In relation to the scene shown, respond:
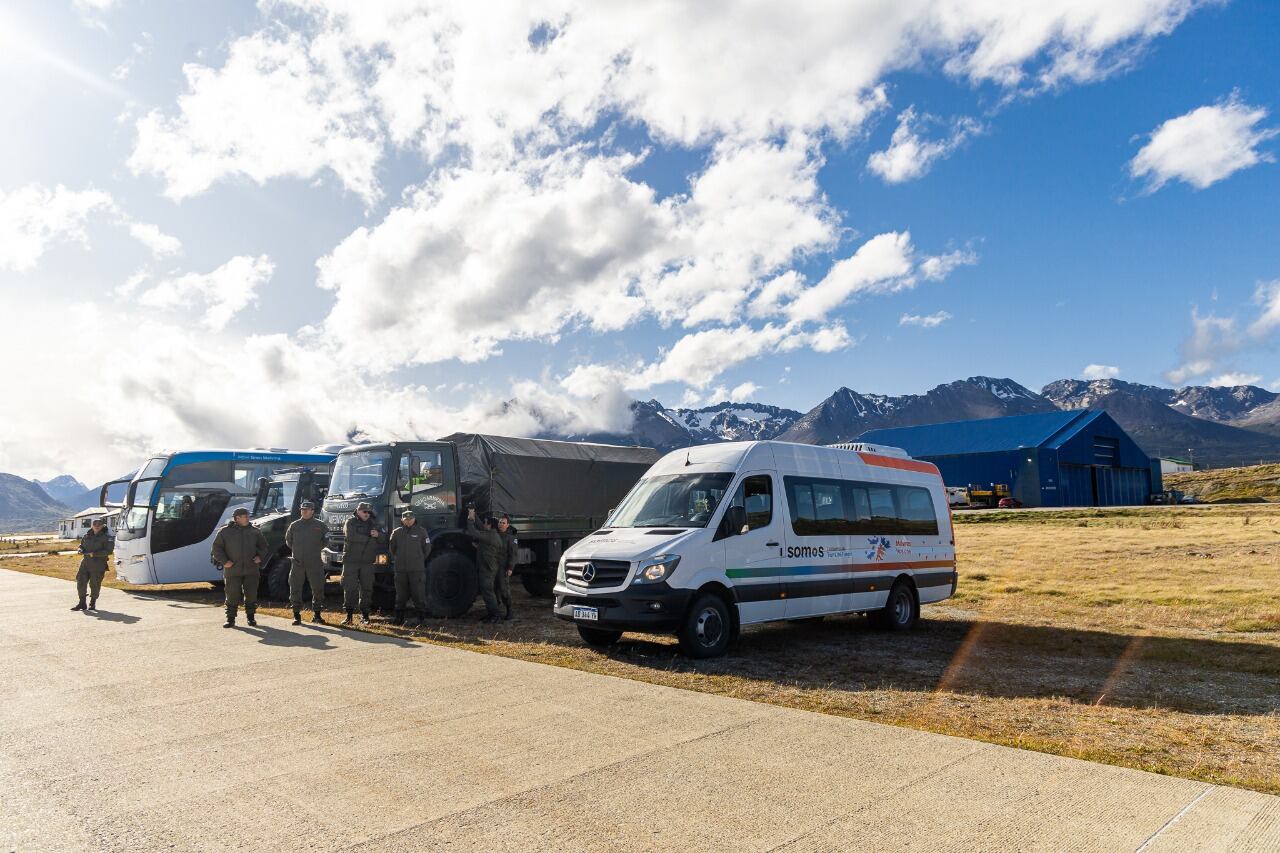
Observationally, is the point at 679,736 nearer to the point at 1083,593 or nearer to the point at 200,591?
the point at 1083,593

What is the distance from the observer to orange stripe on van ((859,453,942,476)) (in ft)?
42.2

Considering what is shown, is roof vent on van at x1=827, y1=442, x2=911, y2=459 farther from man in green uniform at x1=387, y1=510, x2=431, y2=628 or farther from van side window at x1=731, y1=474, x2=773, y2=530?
man in green uniform at x1=387, y1=510, x2=431, y2=628

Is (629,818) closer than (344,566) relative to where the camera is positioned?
Yes

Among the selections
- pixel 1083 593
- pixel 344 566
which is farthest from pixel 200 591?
pixel 1083 593

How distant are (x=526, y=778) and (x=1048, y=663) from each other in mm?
7298

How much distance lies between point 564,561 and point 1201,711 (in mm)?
6879

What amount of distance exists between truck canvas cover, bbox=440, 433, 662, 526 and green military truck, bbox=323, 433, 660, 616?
2 centimetres

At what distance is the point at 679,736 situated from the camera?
19.5 ft

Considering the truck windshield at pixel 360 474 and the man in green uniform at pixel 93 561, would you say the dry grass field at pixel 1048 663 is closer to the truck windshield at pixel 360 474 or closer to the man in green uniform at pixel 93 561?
the truck windshield at pixel 360 474

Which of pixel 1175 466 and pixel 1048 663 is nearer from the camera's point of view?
→ pixel 1048 663

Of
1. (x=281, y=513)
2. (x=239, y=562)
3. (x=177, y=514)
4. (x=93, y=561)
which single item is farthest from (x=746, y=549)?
(x=177, y=514)

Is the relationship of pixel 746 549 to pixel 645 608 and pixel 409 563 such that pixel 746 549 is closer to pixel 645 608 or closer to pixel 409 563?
pixel 645 608

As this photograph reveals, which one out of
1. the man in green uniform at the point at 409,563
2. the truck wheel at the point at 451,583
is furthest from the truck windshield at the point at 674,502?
the truck wheel at the point at 451,583

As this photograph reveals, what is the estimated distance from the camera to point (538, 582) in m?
17.1
